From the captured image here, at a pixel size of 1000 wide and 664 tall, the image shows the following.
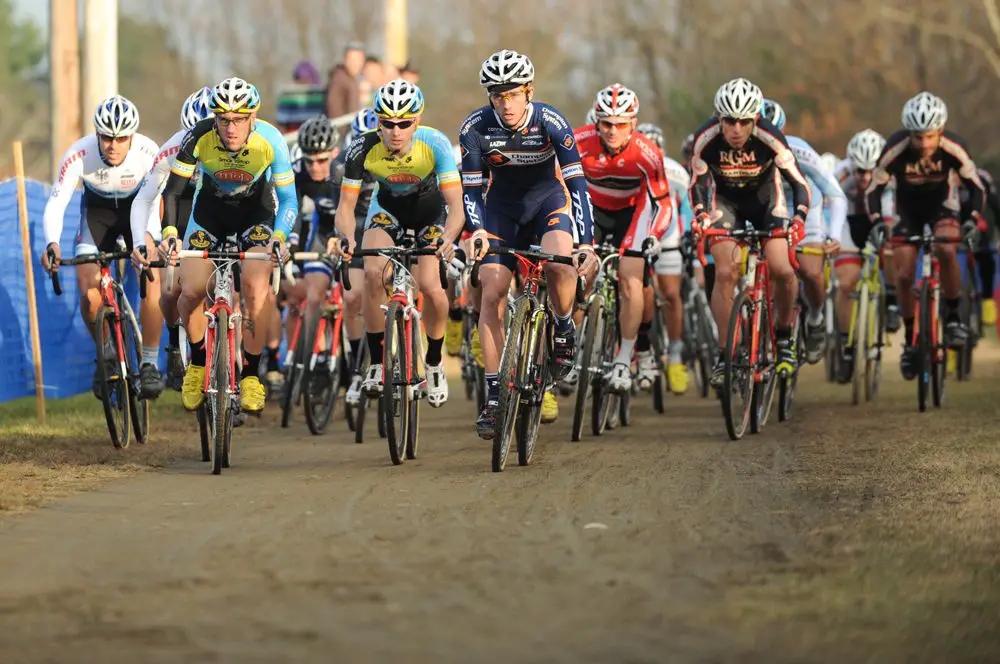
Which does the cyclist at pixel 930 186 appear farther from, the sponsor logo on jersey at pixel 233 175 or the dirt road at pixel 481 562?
the sponsor logo on jersey at pixel 233 175

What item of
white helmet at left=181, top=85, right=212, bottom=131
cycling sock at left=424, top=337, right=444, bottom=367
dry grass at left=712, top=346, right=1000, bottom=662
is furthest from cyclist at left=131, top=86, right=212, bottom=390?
dry grass at left=712, top=346, right=1000, bottom=662

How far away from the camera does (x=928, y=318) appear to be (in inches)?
572

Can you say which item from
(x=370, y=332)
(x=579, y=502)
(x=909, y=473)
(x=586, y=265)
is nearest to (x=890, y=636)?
(x=579, y=502)

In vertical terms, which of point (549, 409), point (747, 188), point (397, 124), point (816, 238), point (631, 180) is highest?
point (397, 124)

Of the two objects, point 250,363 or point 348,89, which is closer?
point 250,363

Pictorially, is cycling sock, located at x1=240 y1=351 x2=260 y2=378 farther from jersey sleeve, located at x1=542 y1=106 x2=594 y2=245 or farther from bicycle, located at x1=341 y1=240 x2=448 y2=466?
jersey sleeve, located at x1=542 y1=106 x2=594 y2=245

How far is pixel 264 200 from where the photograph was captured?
38.0ft

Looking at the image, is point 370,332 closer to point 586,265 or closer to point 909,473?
point 586,265

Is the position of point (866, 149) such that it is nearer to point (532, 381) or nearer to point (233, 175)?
point (532, 381)

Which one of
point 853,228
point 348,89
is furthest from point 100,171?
point 348,89

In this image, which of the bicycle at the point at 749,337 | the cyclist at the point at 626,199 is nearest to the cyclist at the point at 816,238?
the bicycle at the point at 749,337

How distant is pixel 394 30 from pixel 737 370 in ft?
50.5

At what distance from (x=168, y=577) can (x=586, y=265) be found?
4.28 metres

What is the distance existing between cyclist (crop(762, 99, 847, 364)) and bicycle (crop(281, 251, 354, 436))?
3377 millimetres
